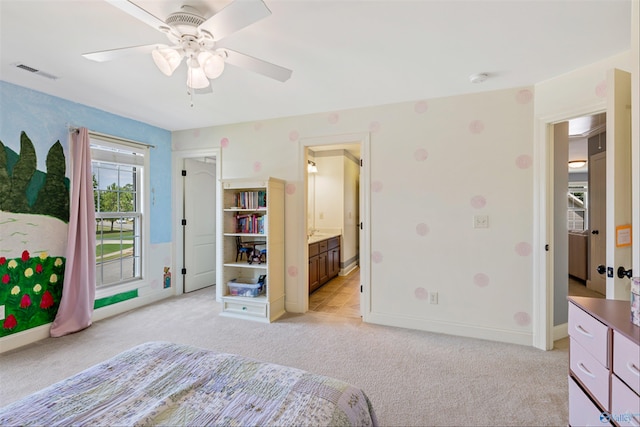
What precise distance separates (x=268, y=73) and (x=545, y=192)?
8.26 ft

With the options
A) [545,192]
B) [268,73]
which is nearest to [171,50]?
[268,73]

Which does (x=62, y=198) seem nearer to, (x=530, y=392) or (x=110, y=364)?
(x=110, y=364)

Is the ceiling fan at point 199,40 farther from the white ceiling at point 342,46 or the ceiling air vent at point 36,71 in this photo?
the ceiling air vent at point 36,71

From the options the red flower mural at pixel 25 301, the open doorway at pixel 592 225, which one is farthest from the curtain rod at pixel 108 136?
the open doorway at pixel 592 225

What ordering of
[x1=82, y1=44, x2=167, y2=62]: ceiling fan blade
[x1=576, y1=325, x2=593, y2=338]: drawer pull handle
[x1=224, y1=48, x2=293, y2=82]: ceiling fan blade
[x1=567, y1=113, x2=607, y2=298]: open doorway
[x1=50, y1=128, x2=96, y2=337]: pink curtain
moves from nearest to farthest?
[x1=576, y1=325, x2=593, y2=338]: drawer pull handle → [x1=82, y1=44, x2=167, y2=62]: ceiling fan blade → [x1=224, y1=48, x2=293, y2=82]: ceiling fan blade → [x1=50, y1=128, x2=96, y2=337]: pink curtain → [x1=567, y1=113, x2=607, y2=298]: open doorway

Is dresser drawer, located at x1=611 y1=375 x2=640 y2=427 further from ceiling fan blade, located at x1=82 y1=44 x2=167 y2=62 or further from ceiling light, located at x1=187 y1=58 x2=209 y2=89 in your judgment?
ceiling fan blade, located at x1=82 y1=44 x2=167 y2=62

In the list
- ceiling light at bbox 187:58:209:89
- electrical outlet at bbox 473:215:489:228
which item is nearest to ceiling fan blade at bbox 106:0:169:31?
ceiling light at bbox 187:58:209:89

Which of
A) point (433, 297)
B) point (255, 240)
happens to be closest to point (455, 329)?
point (433, 297)

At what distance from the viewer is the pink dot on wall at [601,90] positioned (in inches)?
84.6

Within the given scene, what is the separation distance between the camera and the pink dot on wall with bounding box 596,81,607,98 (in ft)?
7.05

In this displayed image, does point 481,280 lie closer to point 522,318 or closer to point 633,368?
point 522,318

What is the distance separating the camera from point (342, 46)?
2021mm

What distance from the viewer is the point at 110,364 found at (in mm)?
1329

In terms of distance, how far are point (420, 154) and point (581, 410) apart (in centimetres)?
227
